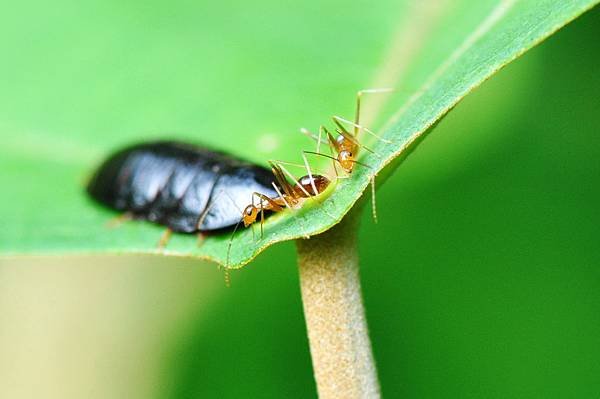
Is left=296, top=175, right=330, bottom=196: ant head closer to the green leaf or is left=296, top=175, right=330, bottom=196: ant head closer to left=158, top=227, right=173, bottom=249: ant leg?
the green leaf

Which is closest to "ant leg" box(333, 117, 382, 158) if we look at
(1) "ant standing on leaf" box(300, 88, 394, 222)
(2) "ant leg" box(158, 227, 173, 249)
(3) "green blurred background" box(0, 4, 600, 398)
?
(1) "ant standing on leaf" box(300, 88, 394, 222)

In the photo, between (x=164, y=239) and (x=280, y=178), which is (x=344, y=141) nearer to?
(x=280, y=178)

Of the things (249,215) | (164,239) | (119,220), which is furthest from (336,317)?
(119,220)

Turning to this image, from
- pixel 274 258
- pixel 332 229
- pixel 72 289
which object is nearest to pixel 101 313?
pixel 72 289

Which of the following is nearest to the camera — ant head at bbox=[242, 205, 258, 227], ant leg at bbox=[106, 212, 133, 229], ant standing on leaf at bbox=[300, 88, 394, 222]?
ant standing on leaf at bbox=[300, 88, 394, 222]

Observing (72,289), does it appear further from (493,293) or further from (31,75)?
(493,293)

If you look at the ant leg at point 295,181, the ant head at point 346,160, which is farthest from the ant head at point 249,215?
the ant head at point 346,160

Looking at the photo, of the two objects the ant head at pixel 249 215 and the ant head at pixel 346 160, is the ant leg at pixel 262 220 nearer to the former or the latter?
the ant head at pixel 249 215
